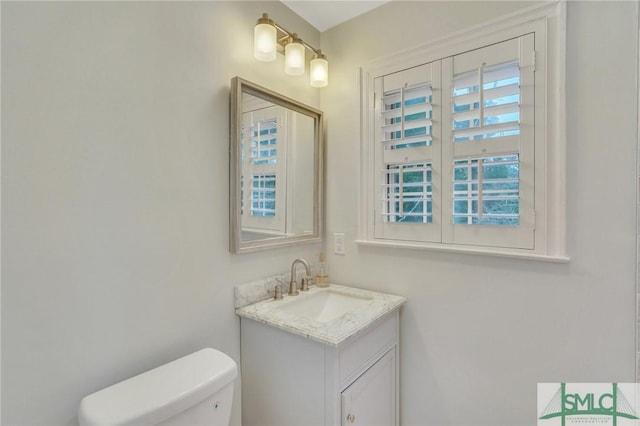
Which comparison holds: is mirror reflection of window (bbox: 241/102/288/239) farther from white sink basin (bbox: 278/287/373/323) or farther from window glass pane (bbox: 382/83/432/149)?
window glass pane (bbox: 382/83/432/149)

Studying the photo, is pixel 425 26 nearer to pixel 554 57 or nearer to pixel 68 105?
pixel 554 57

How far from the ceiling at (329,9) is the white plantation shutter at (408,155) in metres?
0.42

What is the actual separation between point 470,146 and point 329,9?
1.11 meters

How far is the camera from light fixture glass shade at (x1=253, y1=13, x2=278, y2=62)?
1351 millimetres

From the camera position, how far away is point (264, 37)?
135cm

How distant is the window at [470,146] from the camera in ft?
4.02

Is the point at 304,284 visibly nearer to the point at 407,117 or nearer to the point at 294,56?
the point at 407,117

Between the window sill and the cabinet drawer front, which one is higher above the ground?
the window sill

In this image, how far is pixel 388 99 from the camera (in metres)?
1.62

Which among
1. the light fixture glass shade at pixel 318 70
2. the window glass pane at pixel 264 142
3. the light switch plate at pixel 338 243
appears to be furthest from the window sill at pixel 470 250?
the light fixture glass shade at pixel 318 70

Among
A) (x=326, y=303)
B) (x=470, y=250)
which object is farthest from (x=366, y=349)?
(x=470, y=250)

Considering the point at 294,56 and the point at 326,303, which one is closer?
the point at 294,56

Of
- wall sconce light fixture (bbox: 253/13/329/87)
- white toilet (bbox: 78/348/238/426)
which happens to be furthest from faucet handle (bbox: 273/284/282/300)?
wall sconce light fixture (bbox: 253/13/329/87)

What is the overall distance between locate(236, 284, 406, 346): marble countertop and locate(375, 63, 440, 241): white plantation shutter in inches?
13.8
